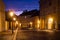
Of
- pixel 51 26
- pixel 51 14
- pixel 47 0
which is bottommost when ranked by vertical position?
pixel 51 26

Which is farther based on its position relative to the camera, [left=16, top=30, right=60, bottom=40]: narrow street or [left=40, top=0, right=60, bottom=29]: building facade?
[left=40, top=0, right=60, bottom=29]: building facade

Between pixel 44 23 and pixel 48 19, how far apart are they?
18.9ft

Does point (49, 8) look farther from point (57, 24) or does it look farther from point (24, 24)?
point (24, 24)

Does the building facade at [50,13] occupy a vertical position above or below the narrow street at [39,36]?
Result: above

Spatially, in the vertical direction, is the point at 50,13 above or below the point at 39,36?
above

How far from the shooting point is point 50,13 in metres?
62.0

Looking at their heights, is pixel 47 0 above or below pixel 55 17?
above

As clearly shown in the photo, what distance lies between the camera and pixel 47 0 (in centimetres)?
6594

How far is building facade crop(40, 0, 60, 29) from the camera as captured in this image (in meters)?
56.0

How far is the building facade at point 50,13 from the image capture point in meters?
56.0

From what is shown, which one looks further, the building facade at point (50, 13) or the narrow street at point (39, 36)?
the building facade at point (50, 13)

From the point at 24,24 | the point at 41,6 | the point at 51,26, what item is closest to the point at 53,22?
the point at 51,26

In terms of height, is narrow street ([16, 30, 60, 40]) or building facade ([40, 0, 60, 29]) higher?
building facade ([40, 0, 60, 29])

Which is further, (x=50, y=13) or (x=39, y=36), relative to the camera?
(x=50, y=13)
